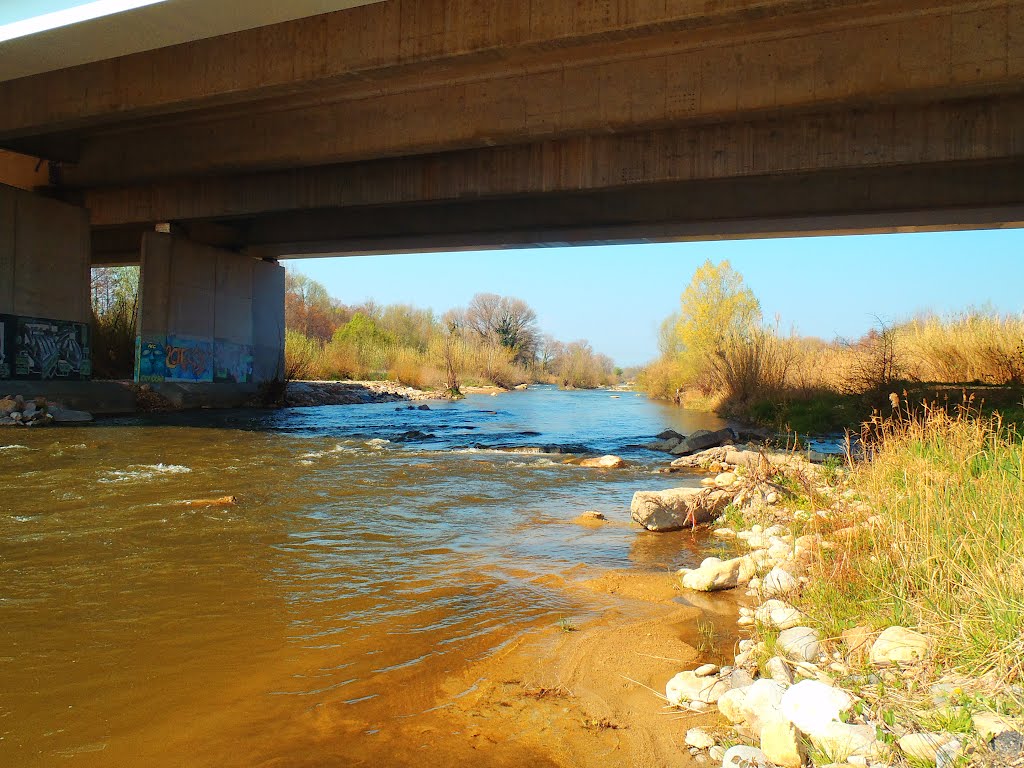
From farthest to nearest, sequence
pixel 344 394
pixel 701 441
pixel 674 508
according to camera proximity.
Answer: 1. pixel 344 394
2. pixel 701 441
3. pixel 674 508

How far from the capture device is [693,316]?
30000 mm

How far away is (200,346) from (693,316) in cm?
1903

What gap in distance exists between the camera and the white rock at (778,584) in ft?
13.0

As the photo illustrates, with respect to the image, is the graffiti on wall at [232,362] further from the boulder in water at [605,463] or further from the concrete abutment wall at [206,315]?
the boulder in water at [605,463]

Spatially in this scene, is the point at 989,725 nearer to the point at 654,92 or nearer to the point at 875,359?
the point at 654,92

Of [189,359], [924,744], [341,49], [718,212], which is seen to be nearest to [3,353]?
[189,359]

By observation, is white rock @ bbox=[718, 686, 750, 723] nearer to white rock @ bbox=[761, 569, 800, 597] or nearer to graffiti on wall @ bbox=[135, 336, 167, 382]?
white rock @ bbox=[761, 569, 800, 597]

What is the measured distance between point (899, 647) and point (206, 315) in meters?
21.4

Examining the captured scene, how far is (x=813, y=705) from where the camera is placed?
2.44 metres

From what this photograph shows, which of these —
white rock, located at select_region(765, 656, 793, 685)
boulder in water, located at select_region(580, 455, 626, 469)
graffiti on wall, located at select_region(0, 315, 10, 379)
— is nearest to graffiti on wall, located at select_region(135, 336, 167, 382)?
graffiti on wall, located at select_region(0, 315, 10, 379)

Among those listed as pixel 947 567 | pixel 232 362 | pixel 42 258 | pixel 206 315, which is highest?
pixel 42 258

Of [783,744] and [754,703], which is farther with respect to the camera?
[754,703]

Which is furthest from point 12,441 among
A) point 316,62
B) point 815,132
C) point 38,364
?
point 815,132

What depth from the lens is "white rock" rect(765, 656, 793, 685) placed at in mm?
2814
